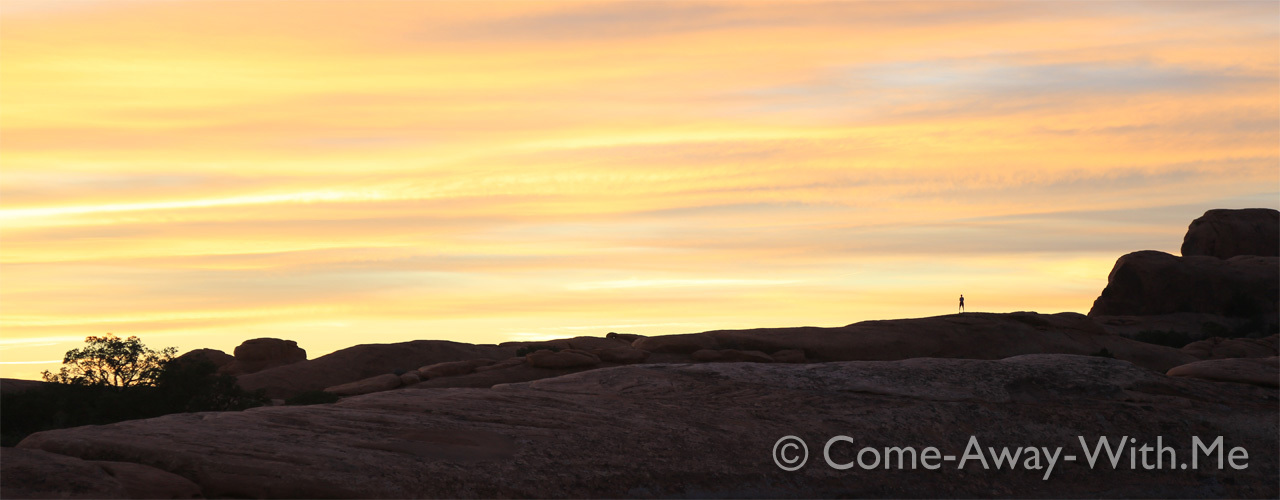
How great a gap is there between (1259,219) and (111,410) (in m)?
117

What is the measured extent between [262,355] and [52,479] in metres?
67.8

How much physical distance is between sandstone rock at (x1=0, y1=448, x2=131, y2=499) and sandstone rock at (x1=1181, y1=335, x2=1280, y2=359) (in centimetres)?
6413

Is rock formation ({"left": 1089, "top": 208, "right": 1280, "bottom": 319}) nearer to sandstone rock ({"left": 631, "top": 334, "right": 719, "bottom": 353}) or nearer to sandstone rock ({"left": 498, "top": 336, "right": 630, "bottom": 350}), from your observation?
sandstone rock ({"left": 498, "top": 336, "right": 630, "bottom": 350})

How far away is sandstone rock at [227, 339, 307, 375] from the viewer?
80406mm

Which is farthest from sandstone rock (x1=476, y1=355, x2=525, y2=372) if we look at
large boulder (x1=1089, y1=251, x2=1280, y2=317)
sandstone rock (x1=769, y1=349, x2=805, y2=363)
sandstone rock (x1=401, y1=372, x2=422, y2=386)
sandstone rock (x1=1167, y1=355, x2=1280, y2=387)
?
large boulder (x1=1089, y1=251, x2=1280, y2=317)

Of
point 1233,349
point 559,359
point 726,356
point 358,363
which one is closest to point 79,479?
point 559,359

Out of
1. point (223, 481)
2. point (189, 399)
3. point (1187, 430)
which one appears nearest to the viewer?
point (223, 481)

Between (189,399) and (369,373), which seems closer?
(189,399)

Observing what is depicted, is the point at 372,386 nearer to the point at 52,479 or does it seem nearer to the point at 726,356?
the point at 726,356

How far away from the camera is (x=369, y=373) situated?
7081cm

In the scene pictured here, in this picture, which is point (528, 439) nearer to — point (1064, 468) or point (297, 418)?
point (297, 418)

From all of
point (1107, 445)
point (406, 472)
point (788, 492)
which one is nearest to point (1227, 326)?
point (1107, 445)

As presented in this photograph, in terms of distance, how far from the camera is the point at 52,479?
1688 cm

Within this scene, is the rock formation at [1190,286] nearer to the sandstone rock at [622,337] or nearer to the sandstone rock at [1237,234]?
the sandstone rock at [1237,234]
